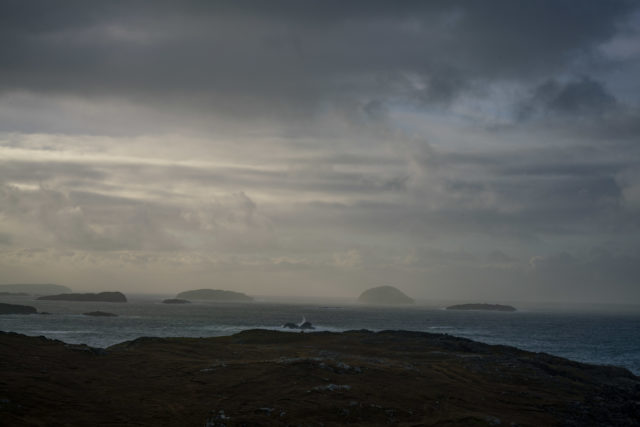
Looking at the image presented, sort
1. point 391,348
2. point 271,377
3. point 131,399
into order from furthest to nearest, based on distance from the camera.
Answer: point 391,348 → point 271,377 → point 131,399

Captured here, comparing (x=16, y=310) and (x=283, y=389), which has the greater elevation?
(x=283, y=389)

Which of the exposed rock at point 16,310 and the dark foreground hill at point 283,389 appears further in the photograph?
the exposed rock at point 16,310

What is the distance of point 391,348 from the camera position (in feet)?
187

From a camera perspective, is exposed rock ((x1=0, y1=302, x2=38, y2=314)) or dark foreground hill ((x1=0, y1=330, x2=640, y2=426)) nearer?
dark foreground hill ((x1=0, y1=330, x2=640, y2=426))

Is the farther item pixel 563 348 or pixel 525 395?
pixel 563 348

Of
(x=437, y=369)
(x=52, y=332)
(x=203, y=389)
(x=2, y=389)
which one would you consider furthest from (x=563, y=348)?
(x=52, y=332)

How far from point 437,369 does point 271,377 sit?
625 inches

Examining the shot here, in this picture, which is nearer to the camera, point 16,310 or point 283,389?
point 283,389

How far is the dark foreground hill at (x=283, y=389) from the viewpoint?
83.3 feet

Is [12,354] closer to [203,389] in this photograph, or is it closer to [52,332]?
[203,389]

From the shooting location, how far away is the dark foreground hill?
83.3ft

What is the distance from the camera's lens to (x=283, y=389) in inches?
1211

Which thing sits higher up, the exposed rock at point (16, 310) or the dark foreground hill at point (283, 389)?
the dark foreground hill at point (283, 389)

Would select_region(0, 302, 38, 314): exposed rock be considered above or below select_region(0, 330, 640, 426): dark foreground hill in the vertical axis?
below
